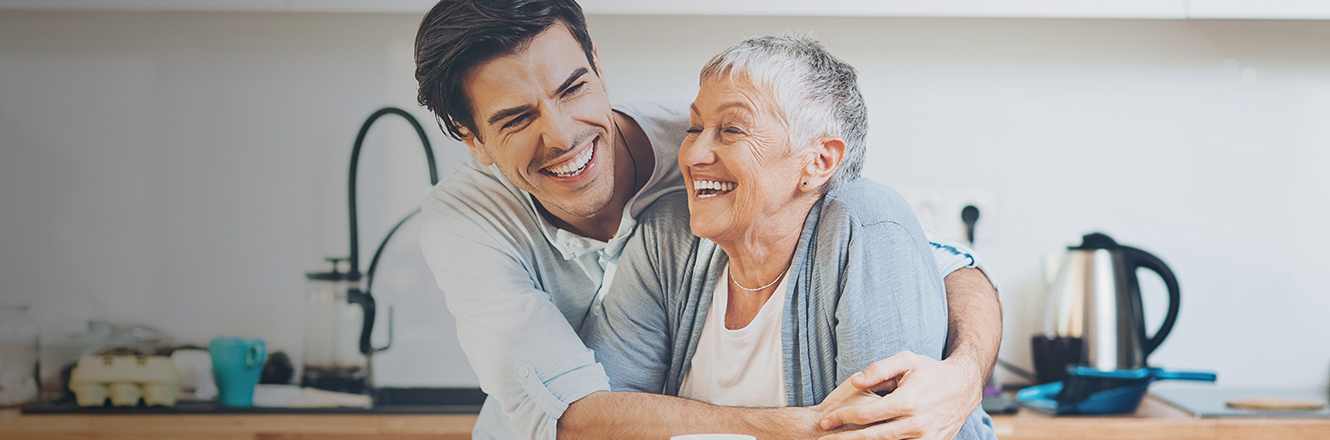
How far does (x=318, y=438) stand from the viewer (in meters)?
1.27

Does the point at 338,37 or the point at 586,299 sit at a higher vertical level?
the point at 338,37

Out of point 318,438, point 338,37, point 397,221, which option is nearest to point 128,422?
point 318,438

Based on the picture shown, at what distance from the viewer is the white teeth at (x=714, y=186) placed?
3.04ft

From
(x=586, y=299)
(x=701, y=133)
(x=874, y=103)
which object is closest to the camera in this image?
(x=701, y=133)

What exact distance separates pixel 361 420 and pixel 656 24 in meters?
0.78

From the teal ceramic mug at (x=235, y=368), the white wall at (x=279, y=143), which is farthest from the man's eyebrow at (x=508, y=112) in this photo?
the teal ceramic mug at (x=235, y=368)

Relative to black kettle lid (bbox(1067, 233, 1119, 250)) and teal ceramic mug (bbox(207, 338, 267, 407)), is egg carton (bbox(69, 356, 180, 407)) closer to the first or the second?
teal ceramic mug (bbox(207, 338, 267, 407))

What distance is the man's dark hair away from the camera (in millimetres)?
943

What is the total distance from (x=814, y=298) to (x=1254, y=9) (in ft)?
3.27

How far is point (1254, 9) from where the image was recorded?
1.35m

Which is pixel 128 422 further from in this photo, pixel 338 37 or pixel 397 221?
pixel 338 37

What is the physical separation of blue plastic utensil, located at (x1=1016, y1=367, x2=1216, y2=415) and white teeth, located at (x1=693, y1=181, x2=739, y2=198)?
0.77 meters

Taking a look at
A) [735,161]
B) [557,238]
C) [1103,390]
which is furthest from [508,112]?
[1103,390]

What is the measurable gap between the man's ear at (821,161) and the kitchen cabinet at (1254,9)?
0.82 m
